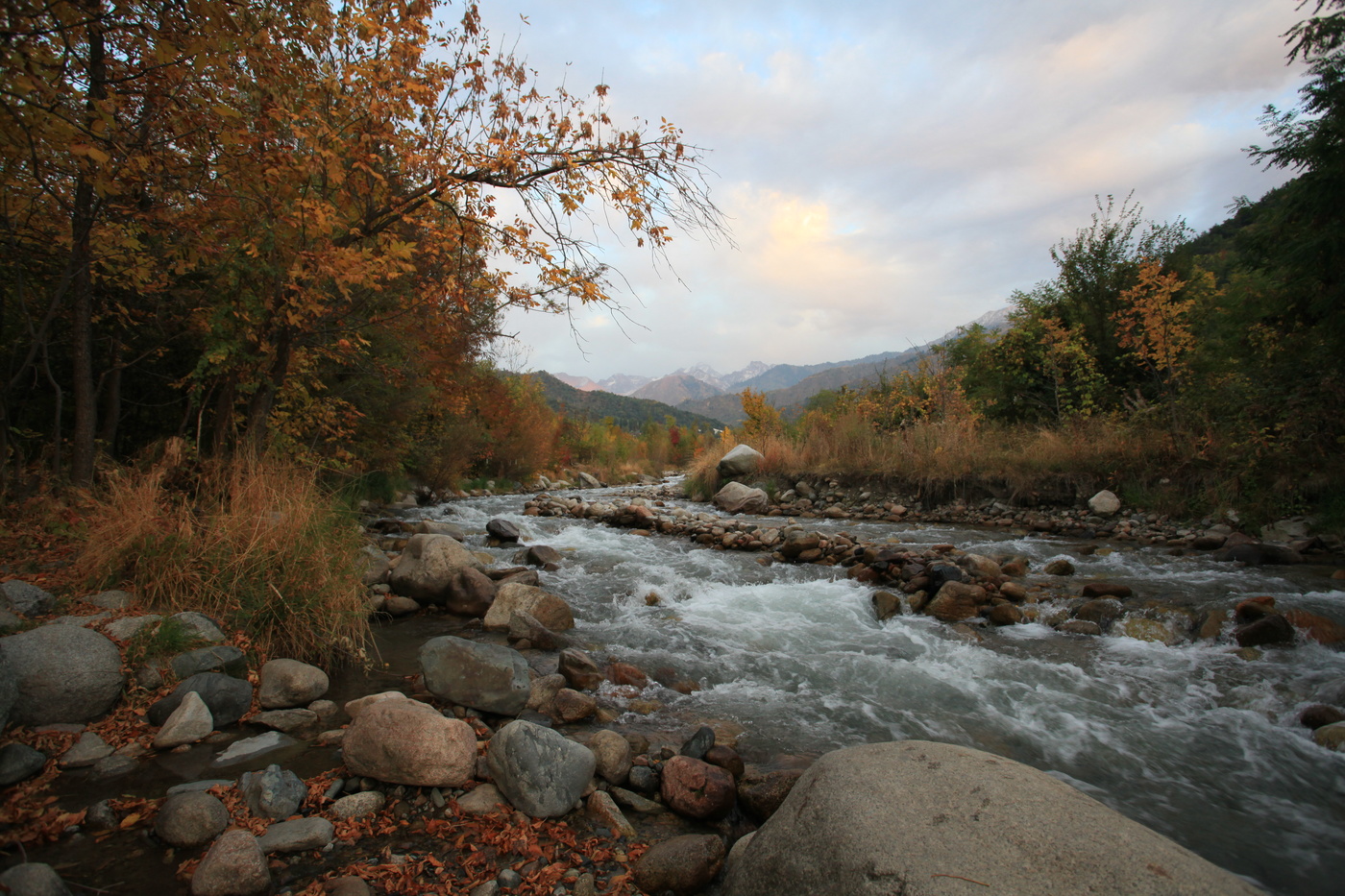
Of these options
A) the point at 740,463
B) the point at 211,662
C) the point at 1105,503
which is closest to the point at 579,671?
the point at 211,662

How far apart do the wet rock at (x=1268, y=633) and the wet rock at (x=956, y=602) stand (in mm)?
1691

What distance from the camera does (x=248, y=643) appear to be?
313 cm

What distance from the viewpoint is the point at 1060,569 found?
600 centimetres

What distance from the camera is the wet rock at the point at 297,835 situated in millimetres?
1870

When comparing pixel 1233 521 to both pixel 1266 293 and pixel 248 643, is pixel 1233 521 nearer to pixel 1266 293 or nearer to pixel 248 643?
pixel 1266 293

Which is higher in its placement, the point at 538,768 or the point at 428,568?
the point at 428,568

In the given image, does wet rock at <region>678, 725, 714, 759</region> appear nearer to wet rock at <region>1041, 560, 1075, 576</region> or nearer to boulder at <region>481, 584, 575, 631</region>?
boulder at <region>481, 584, 575, 631</region>

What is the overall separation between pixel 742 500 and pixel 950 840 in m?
10.9

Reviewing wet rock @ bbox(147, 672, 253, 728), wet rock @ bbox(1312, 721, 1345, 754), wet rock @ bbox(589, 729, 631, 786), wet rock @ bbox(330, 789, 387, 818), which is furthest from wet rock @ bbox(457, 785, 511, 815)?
wet rock @ bbox(1312, 721, 1345, 754)

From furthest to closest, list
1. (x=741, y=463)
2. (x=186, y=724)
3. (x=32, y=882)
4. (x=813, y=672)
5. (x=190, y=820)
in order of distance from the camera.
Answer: (x=741, y=463) < (x=813, y=672) < (x=186, y=724) < (x=190, y=820) < (x=32, y=882)

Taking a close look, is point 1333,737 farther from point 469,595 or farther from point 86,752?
point 86,752

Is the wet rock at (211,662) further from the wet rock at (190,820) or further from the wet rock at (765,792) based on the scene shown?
the wet rock at (765,792)

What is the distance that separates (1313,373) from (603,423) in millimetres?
25643

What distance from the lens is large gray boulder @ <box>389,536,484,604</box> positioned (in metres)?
5.11
